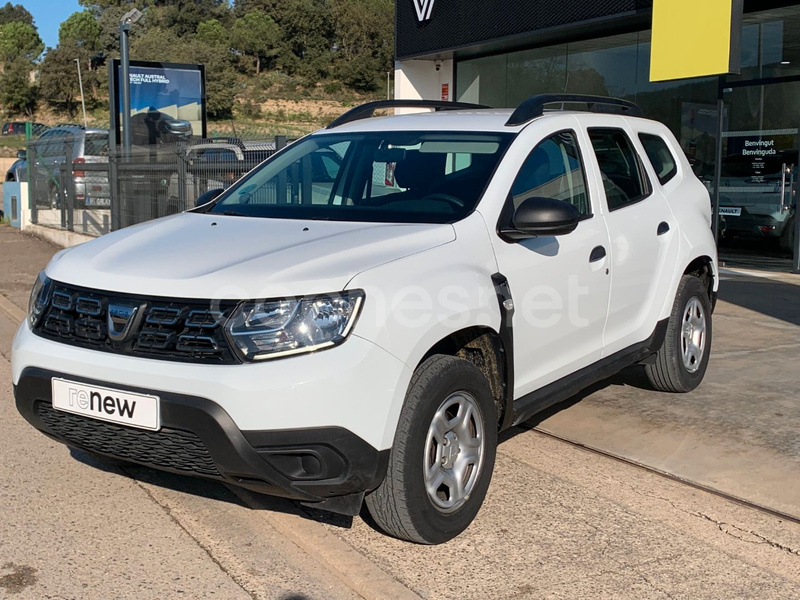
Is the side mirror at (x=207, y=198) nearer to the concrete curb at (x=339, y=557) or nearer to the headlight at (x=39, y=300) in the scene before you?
the headlight at (x=39, y=300)

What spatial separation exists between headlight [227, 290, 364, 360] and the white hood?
44 millimetres

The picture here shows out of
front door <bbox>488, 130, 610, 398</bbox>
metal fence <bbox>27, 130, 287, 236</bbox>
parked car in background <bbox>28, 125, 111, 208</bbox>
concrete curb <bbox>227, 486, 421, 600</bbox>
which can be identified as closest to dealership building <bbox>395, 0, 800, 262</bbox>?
metal fence <bbox>27, 130, 287, 236</bbox>

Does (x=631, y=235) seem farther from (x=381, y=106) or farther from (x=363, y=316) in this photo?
(x=363, y=316)

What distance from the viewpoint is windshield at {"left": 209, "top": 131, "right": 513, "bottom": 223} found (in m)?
4.32

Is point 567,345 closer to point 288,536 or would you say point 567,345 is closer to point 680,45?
point 288,536

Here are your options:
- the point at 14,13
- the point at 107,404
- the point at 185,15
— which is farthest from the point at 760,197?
the point at 14,13

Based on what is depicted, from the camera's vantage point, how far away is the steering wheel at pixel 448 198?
4.22m

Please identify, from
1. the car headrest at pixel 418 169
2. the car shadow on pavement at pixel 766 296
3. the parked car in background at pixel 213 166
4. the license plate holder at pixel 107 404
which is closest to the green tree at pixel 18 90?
the parked car in background at pixel 213 166

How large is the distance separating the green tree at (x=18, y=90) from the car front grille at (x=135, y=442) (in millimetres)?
71287

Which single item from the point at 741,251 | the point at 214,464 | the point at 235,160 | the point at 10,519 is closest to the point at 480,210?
the point at 214,464

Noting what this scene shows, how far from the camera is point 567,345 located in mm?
4617

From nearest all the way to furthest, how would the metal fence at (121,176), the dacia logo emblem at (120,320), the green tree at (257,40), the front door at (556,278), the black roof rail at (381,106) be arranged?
the dacia logo emblem at (120,320) → the front door at (556,278) → the black roof rail at (381,106) → the metal fence at (121,176) → the green tree at (257,40)

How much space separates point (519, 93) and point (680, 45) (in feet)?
14.9

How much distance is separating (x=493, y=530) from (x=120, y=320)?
1.77 metres
